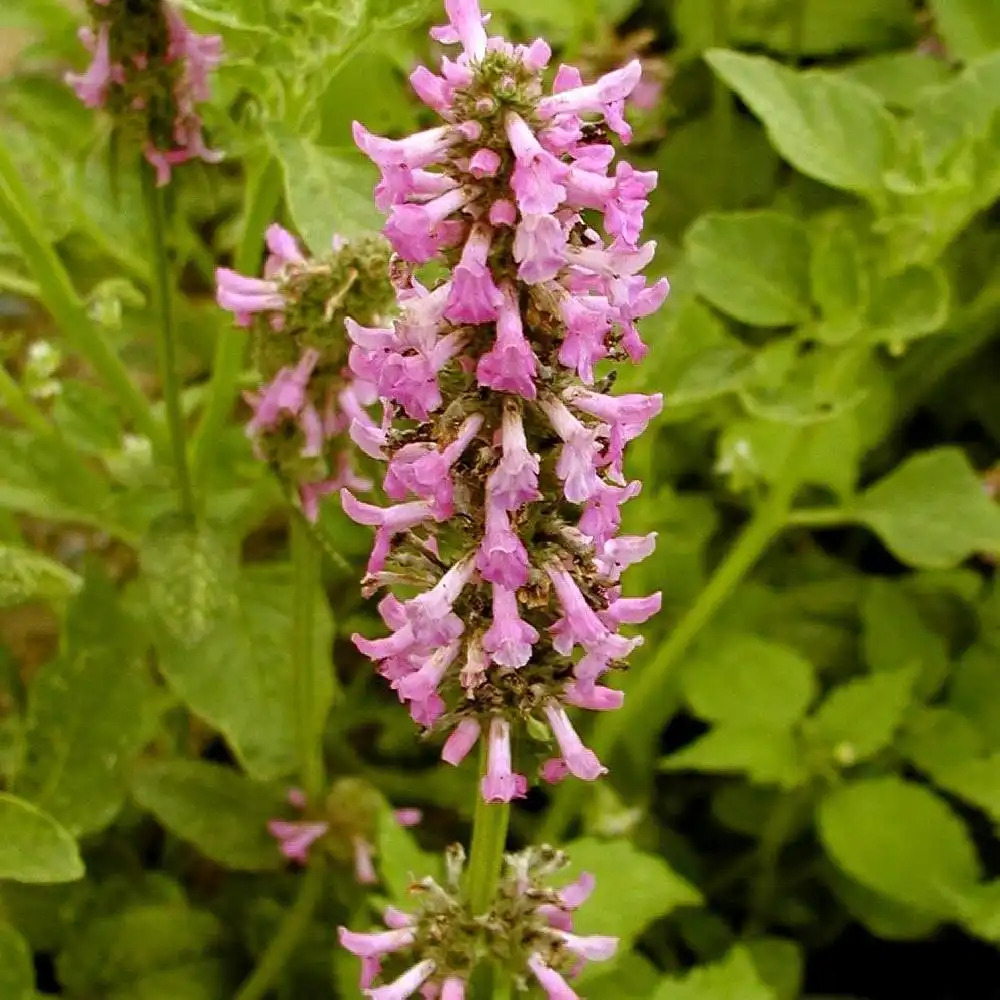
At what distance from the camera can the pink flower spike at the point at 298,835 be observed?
120cm

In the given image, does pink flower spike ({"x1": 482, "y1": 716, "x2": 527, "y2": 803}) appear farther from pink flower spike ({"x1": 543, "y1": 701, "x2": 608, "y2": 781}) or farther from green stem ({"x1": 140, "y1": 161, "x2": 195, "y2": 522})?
green stem ({"x1": 140, "y1": 161, "x2": 195, "y2": 522})

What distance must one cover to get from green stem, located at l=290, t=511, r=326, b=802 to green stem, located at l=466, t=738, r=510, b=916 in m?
0.33

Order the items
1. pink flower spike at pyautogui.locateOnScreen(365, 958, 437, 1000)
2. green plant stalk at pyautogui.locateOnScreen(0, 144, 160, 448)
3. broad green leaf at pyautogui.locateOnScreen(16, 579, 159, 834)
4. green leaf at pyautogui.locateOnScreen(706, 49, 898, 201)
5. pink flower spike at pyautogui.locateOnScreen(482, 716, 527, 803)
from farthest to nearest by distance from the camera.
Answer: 1. green leaf at pyautogui.locateOnScreen(706, 49, 898, 201)
2. broad green leaf at pyautogui.locateOnScreen(16, 579, 159, 834)
3. green plant stalk at pyautogui.locateOnScreen(0, 144, 160, 448)
4. pink flower spike at pyautogui.locateOnScreen(365, 958, 437, 1000)
5. pink flower spike at pyautogui.locateOnScreen(482, 716, 527, 803)

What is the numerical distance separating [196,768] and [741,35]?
117 cm

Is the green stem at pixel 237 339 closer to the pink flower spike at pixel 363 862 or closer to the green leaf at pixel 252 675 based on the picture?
the green leaf at pixel 252 675

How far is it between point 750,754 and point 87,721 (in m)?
0.59

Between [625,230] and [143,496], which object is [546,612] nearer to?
[625,230]

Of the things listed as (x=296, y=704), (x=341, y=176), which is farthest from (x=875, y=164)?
(x=296, y=704)

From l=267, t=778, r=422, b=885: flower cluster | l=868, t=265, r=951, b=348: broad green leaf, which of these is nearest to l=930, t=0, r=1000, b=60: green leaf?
l=868, t=265, r=951, b=348: broad green leaf

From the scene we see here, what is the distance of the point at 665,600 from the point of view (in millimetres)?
1463

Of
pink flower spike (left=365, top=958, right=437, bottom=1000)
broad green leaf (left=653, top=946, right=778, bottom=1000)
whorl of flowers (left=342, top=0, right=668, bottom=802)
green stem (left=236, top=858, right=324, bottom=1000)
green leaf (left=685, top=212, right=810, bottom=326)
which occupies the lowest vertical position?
green stem (left=236, top=858, right=324, bottom=1000)

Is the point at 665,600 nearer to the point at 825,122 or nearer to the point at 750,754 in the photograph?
the point at 750,754

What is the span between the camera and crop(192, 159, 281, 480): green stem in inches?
41.8

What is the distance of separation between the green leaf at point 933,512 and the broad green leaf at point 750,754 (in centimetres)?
21
